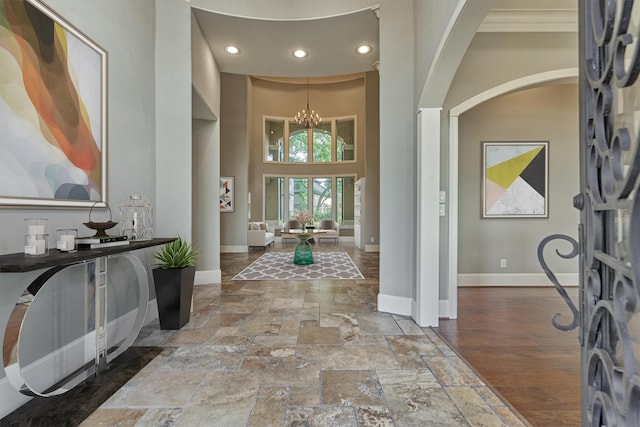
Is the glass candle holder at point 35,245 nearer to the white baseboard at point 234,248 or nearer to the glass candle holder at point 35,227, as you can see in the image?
the glass candle holder at point 35,227

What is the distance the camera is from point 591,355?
745 mm

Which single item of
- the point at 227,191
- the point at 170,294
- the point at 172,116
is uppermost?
the point at 172,116

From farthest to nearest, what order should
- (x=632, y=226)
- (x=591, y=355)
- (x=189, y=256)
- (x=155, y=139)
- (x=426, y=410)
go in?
(x=155, y=139), (x=189, y=256), (x=426, y=410), (x=591, y=355), (x=632, y=226)

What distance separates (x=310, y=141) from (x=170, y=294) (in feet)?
30.6

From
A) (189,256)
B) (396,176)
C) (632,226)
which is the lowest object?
(189,256)

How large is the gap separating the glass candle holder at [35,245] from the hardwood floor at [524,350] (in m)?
2.86

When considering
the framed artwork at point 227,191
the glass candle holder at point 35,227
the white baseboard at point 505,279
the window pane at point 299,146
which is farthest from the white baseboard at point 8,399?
the window pane at point 299,146

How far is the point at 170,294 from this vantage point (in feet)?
9.31

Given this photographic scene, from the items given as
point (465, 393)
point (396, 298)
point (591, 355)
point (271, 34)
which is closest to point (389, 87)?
point (271, 34)

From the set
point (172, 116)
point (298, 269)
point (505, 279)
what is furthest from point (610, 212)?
point (298, 269)

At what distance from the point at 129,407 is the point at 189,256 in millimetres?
1417

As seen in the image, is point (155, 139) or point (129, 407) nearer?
point (129, 407)

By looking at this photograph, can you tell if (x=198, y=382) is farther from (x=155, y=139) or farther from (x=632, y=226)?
(x=155, y=139)

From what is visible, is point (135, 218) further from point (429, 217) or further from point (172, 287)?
point (429, 217)
